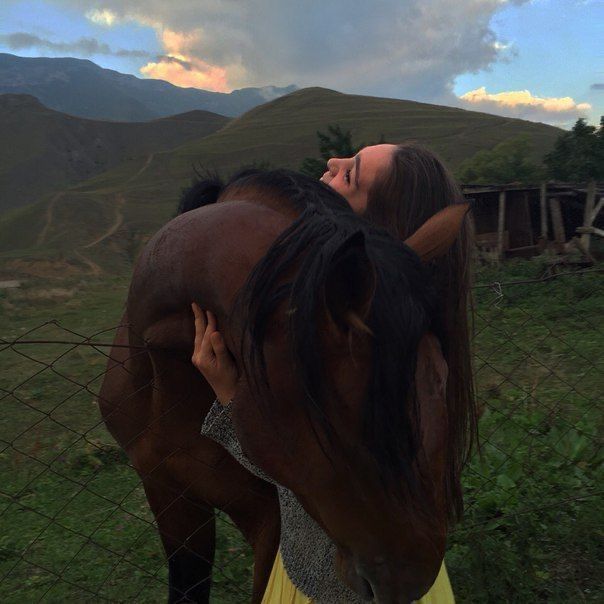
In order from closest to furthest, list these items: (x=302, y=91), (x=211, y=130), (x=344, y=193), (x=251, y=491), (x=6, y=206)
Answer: (x=251, y=491) < (x=344, y=193) < (x=6, y=206) < (x=211, y=130) < (x=302, y=91)

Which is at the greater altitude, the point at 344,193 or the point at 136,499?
the point at 344,193

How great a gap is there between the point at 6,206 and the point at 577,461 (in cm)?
5342

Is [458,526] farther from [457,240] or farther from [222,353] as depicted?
[222,353]

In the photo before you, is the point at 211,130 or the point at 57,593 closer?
the point at 57,593

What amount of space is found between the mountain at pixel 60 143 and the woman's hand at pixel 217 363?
53286mm

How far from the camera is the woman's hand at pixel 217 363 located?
109 cm

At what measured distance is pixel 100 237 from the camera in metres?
25.6

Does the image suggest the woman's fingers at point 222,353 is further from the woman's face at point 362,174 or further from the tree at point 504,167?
the tree at point 504,167

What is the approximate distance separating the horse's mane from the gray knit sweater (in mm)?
230

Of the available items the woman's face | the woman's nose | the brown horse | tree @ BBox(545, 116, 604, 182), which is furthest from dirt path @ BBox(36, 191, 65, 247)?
the brown horse

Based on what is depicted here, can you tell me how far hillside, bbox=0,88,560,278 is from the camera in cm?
2348

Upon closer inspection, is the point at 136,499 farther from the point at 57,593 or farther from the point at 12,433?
the point at 12,433

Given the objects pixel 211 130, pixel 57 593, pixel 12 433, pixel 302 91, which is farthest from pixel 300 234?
pixel 302 91

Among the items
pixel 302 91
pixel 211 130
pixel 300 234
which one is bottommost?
pixel 300 234
